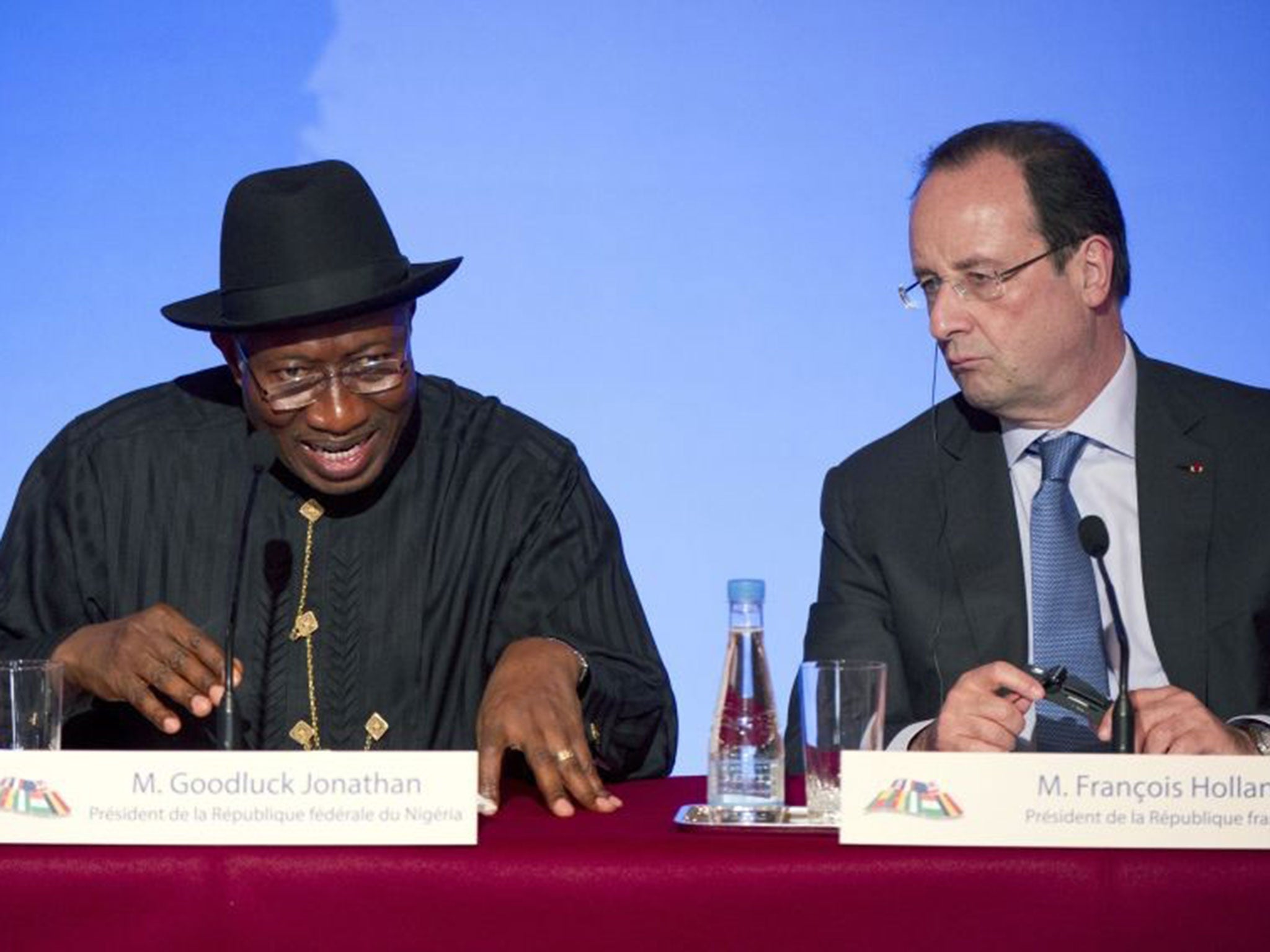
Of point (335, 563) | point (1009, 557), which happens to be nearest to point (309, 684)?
point (335, 563)

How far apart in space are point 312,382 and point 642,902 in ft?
3.89

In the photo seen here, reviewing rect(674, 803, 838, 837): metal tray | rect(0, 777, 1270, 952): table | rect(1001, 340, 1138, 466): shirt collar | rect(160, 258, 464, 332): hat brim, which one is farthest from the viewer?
rect(1001, 340, 1138, 466): shirt collar

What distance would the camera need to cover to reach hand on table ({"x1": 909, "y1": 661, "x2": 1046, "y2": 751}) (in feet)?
7.49

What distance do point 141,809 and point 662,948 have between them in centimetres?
54

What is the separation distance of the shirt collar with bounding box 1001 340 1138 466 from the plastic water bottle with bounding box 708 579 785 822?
103cm

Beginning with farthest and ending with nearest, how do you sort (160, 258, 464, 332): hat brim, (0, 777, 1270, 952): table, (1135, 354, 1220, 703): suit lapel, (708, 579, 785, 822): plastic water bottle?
(1135, 354, 1220, 703): suit lapel, (160, 258, 464, 332): hat brim, (708, 579, 785, 822): plastic water bottle, (0, 777, 1270, 952): table

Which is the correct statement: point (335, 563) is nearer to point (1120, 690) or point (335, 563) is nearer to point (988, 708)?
point (988, 708)

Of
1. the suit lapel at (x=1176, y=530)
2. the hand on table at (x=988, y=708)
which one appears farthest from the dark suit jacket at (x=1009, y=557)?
the hand on table at (x=988, y=708)

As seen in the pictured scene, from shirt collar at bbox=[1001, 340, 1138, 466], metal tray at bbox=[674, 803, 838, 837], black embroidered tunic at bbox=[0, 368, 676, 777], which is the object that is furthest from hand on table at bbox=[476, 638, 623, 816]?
shirt collar at bbox=[1001, 340, 1138, 466]

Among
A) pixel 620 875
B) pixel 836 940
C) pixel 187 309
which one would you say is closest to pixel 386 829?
pixel 620 875

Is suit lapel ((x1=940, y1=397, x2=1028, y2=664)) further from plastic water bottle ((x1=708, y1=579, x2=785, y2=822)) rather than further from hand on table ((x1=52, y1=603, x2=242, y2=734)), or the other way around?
hand on table ((x1=52, y1=603, x2=242, y2=734))

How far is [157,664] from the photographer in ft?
7.64

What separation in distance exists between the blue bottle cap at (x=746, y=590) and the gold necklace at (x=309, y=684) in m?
0.92

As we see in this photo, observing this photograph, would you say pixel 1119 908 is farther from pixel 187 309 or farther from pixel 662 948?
pixel 187 309
